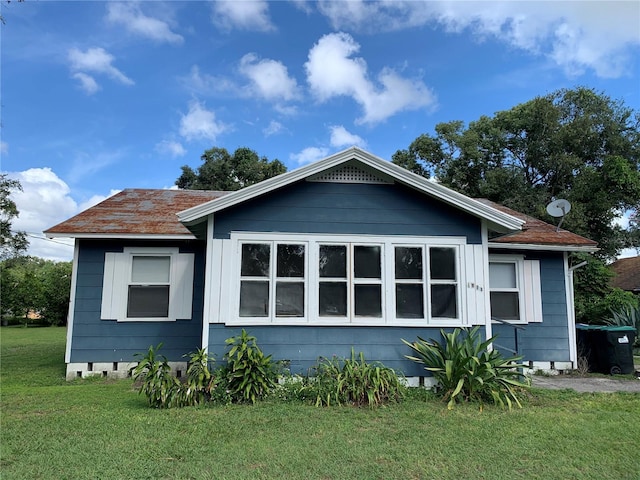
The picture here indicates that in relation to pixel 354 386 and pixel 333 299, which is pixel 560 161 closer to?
pixel 333 299

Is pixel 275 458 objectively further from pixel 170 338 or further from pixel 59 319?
pixel 59 319

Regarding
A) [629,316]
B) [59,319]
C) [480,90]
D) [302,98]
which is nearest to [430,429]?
[629,316]

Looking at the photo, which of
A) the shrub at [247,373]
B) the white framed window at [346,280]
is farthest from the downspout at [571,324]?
the shrub at [247,373]

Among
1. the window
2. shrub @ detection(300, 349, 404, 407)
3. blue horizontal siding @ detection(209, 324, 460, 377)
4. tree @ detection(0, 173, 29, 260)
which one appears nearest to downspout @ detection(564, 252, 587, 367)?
blue horizontal siding @ detection(209, 324, 460, 377)

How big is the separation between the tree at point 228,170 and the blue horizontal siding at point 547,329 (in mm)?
18405

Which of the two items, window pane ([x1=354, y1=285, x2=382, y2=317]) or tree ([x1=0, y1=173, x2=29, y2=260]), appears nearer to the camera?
window pane ([x1=354, y1=285, x2=382, y2=317])

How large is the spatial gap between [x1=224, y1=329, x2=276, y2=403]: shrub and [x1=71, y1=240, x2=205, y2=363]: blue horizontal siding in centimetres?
239

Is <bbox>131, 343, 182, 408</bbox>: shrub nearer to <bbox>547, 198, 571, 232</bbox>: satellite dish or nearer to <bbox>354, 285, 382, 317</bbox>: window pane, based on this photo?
<bbox>354, 285, 382, 317</bbox>: window pane

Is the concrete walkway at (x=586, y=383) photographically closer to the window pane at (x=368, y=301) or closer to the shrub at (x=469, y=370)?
the shrub at (x=469, y=370)

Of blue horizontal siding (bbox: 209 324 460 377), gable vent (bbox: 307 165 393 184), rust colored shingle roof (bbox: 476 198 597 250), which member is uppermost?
gable vent (bbox: 307 165 393 184)

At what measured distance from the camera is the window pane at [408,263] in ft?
22.1

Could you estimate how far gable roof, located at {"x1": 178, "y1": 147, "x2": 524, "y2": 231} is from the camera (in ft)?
21.0

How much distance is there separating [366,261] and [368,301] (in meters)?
0.65

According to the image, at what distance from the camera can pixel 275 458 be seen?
3.81 m
